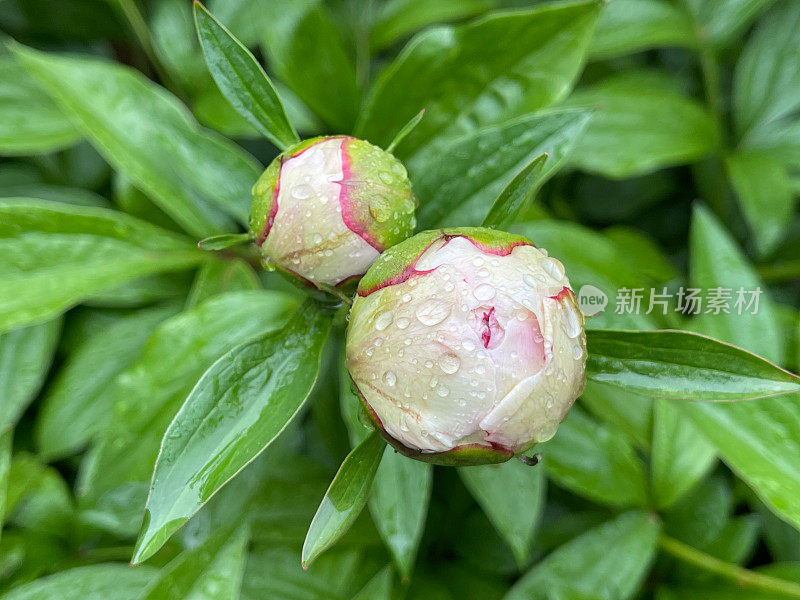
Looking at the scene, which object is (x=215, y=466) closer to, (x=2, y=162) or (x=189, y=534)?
(x=189, y=534)

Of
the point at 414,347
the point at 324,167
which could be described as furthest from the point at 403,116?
the point at 414,347

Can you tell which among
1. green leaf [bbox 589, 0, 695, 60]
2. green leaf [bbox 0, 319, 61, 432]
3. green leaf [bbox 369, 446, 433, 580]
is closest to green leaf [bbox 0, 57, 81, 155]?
green leaf [bbox 0, 319, 61, 432]

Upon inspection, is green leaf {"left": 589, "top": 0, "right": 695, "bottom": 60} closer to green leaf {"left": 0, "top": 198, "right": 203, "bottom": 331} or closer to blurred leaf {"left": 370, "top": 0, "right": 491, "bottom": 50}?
blurred leaf {"left": 370, "top": 0, "right": 491, "bottom": 50}

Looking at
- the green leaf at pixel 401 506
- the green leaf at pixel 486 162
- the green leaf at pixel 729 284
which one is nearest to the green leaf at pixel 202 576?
the green leaf at pixel 401 506

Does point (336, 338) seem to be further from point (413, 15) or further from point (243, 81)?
point (413, 15)

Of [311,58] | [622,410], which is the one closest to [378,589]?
[622,410]
